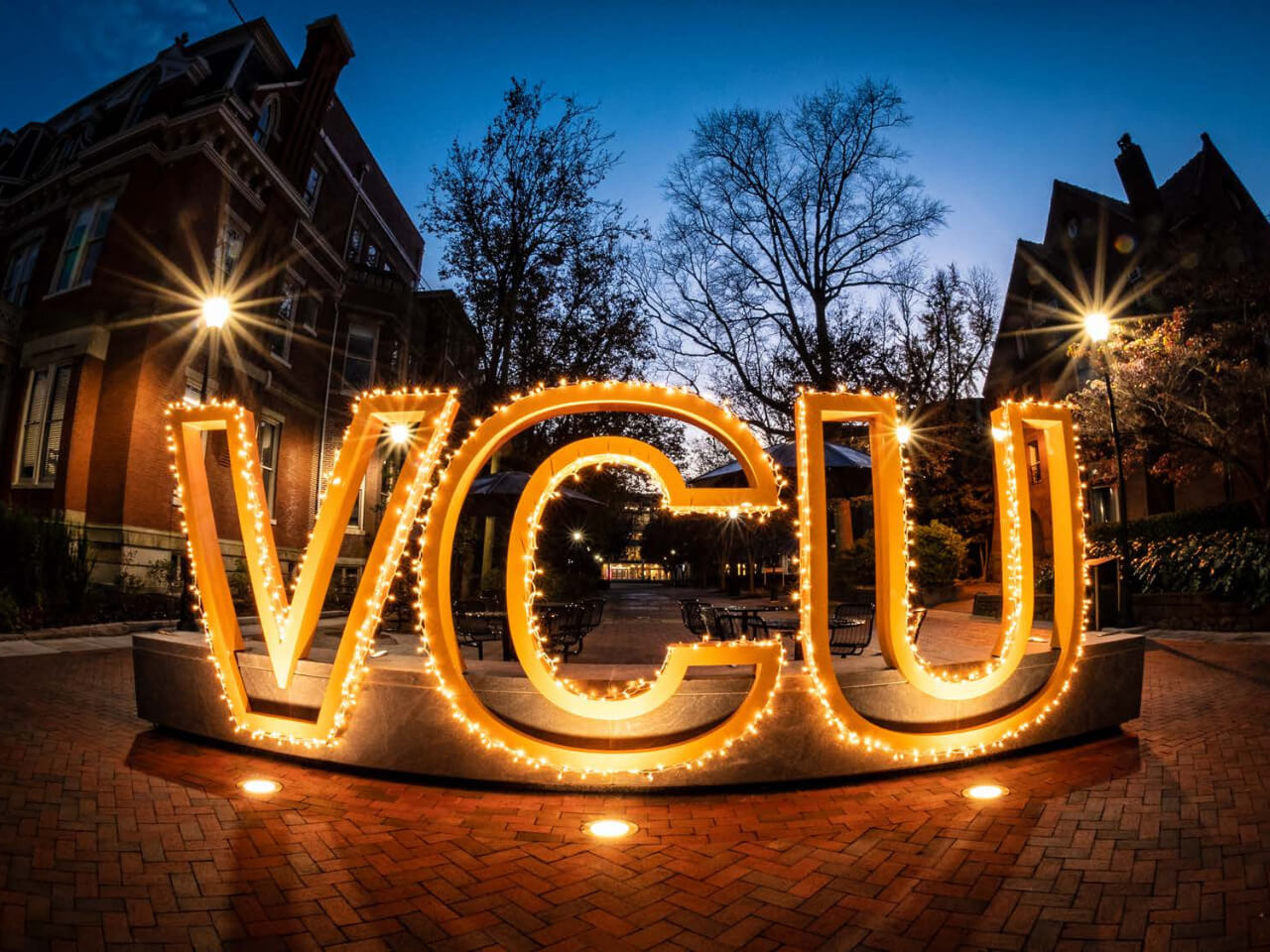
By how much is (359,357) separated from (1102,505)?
25.7 meters

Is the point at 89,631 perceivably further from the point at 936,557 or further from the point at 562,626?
the point at 936,557

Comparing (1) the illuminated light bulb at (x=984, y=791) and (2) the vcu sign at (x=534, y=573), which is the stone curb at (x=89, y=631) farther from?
(1) the illuminated light bulb at (x=984, y=791)

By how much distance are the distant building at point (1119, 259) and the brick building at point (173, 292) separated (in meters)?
21.9

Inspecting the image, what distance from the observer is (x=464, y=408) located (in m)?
17.1

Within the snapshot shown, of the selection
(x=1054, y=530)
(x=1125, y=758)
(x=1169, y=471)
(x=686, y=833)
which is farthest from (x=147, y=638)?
(x=1169, y=471)

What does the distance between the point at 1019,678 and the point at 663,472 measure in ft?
10.4

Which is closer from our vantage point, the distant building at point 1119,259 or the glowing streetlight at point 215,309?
the glowing streetlight at point 215,309

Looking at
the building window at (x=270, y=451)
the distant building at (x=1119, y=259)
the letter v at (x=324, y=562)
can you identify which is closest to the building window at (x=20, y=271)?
the building window at (x=270, y=451)

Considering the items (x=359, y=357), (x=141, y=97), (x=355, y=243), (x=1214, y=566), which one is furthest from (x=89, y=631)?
(x=1214, y=566)

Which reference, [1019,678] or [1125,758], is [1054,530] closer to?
[1019,678]

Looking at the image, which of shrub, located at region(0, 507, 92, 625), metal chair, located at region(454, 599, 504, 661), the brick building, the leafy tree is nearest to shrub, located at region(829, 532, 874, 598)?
the leafy tree

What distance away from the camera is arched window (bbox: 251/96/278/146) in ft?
52.6

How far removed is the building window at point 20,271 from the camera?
51.9ft

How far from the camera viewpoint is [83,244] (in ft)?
47.3
